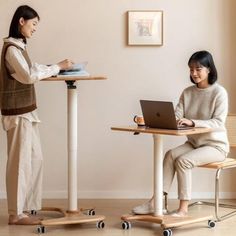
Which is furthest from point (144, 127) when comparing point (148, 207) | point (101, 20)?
point (101, 20)

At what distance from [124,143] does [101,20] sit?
1.03 metres

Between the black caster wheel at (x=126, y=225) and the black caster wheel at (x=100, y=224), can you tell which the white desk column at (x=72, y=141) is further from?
the black caster wheel at (x=126, y=225)

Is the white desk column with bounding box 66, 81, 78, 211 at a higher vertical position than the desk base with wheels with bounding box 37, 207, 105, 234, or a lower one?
higher

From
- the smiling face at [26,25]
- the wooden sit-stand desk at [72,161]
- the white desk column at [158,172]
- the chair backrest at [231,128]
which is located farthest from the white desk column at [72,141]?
the chair backrest at [231,128]

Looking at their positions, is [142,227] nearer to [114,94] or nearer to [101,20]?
[114,94]

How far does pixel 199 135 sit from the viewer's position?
426 centimetres

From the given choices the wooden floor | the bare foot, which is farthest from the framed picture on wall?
the bare foot

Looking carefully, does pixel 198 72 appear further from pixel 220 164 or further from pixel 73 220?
pixel 73 220

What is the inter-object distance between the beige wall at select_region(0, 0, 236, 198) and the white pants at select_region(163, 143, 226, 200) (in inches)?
31.0

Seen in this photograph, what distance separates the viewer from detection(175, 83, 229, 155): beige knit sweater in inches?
162

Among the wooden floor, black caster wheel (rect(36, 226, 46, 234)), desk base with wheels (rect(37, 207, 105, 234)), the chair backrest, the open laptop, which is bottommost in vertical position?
the wooden floor

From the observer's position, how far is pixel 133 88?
4996 mm

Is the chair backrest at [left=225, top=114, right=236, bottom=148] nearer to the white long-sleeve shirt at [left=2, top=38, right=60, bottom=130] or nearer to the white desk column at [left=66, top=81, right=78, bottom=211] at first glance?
the white desk column at [left=66, top=81, right=78, bottom=211]

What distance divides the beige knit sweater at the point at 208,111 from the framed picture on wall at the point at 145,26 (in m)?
0.76
